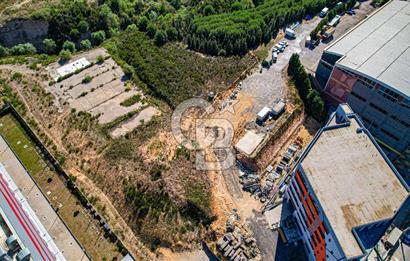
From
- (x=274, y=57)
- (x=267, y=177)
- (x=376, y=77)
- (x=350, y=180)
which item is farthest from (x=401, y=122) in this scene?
(x=274, y=57)

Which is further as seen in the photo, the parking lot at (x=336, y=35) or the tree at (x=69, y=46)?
the tree at (x=69, y=46)

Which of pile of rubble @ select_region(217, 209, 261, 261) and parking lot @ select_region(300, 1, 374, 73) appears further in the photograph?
parking lot @ select_region(300, 1, 374, 73)

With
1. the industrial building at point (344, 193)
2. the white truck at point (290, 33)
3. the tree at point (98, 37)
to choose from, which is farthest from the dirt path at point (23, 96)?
the white truck at point (290, 33)

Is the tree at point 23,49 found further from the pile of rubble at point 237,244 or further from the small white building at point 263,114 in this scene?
the pile of rubble at point 237,244

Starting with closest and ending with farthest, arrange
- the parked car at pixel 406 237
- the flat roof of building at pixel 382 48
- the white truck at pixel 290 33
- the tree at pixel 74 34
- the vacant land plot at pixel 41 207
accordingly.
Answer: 1. the vacant land plot at pixel 41 207
2. the parked car at pixel 406 237
3. the flat roof of building at pixel 382 48
4. the white truck at pixel 290 33
5. the tree at pixel 74 34

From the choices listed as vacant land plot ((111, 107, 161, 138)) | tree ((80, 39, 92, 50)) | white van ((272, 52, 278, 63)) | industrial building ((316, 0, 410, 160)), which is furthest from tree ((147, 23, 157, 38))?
industrial building ((316, 0, 410, 160))

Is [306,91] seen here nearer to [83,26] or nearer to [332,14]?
[332,14]

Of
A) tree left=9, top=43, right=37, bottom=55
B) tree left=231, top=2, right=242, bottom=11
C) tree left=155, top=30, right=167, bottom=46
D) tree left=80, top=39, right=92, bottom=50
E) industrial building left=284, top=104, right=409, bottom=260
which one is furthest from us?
tree left=231, top=2, right=242, bottom=11

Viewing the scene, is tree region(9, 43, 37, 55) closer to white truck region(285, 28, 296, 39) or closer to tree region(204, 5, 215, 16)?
tree region(204, 5, 215, 16)
